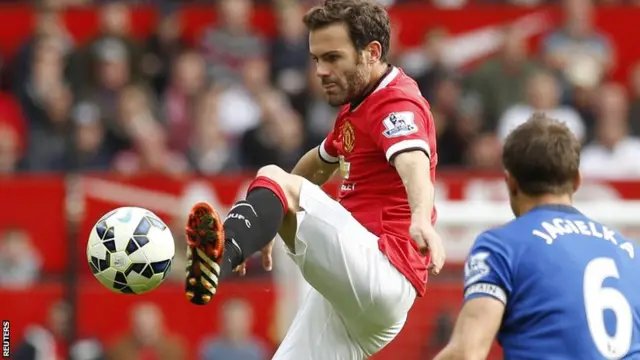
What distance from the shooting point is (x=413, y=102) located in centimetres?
672

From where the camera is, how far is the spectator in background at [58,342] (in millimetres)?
12062

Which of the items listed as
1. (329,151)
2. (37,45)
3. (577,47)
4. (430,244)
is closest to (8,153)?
(37,45)

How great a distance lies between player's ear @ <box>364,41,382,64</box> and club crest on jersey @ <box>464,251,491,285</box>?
1677 millimetres

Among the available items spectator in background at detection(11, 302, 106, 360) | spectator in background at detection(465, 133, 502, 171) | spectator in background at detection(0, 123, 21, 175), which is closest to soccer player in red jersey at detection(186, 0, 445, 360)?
spectator in background at detection(11, 302, 106, 360)

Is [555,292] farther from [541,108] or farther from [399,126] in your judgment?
[541,108]

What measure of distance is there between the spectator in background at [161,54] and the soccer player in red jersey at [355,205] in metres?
8.16

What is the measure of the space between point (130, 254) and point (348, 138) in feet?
3.97

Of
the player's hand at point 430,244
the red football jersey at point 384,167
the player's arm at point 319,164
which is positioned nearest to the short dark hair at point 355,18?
the red football jersey at point 384,167

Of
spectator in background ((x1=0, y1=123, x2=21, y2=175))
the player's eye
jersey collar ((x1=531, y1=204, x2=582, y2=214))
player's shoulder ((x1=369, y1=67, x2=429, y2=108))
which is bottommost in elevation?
spectator in background ((x1=0, y1=123, x2=21, y2=175))

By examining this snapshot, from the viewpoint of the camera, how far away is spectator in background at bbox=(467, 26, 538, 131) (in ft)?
49.2

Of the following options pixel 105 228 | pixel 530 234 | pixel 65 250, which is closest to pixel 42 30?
pixel 65 250

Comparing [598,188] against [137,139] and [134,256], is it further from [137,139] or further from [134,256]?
[134,256]

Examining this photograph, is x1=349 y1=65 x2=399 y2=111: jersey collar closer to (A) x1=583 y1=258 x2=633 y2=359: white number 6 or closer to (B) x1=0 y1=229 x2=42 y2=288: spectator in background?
(A) x1=583 y1=258 x2=633 y2=359: white number 6

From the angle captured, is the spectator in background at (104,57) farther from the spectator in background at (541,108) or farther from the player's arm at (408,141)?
the player's arm at (408,141)
